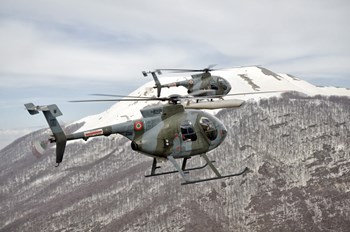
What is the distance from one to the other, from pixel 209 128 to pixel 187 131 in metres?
2.35

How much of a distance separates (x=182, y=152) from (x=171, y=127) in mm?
2359

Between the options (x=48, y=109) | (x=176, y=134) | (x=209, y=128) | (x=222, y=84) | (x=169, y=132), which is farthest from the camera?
(x=222, y=84)

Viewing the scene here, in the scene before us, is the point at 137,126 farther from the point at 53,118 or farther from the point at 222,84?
the point at 222,84

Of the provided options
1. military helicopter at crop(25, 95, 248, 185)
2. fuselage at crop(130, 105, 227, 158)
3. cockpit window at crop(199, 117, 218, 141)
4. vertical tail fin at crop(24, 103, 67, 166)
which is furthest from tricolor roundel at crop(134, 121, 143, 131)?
vertical tail fin at crop(24, 103, 67, 166)

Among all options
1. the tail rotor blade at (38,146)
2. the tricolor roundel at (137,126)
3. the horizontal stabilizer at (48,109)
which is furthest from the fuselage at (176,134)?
the tail rotor blade at (38,146)

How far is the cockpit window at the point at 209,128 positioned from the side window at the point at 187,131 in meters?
1.16

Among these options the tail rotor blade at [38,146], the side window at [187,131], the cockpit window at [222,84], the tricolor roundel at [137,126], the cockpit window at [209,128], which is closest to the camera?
the tail rotor blade at [38,146]

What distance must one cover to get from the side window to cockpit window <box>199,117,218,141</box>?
116 cm

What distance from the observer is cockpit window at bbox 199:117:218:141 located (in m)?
34.4

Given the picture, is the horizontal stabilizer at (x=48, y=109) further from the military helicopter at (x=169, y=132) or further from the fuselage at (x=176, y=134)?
the fuselage at (x=176, y=134)

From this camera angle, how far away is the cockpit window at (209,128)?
34.4 metres

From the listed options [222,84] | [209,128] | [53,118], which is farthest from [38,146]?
[222,84]

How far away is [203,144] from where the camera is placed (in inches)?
1363

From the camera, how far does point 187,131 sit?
33562 millimetres
